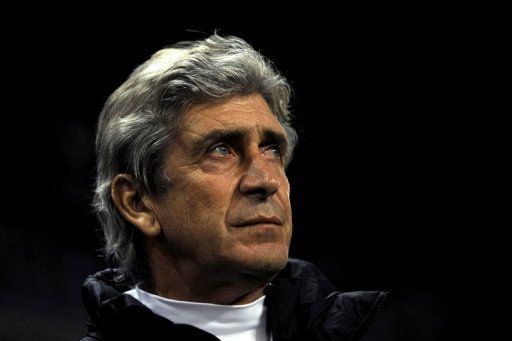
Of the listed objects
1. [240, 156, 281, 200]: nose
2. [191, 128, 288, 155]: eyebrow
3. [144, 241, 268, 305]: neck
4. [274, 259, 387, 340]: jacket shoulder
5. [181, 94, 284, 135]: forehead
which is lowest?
[274, 259, 387, 340]: jacket shoulder

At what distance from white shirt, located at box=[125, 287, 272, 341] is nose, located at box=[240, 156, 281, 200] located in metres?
0.26

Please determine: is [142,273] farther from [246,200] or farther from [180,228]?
[246,200]

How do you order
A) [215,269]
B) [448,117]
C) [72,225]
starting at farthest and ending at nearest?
[448,117] < [72,225] < [215,269]

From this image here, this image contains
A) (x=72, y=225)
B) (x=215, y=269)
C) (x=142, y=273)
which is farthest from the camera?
(x=72, y=225)

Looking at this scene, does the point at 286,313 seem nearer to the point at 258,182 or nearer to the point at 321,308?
the point at 321,308

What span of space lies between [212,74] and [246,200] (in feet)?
1.00

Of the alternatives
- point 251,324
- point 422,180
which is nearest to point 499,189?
point 422,180

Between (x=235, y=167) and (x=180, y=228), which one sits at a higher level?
(x=235, y=167)

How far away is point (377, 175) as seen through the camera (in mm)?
2604

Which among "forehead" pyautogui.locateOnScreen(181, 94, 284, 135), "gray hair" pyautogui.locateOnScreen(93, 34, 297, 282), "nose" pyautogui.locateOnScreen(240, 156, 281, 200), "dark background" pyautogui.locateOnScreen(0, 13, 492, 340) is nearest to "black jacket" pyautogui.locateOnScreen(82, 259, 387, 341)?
"gray hair" pyautogui.locateOnScreen(93, 34, 297, 282)

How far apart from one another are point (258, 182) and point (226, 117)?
0.17 metres

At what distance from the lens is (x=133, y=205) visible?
1666 mm

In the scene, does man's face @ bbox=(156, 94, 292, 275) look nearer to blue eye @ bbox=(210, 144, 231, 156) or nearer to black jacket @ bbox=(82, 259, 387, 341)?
blue eye @ bbox=(210, 144, 231, 156)

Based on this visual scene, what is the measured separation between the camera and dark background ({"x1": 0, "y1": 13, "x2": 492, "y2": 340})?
233 cm
